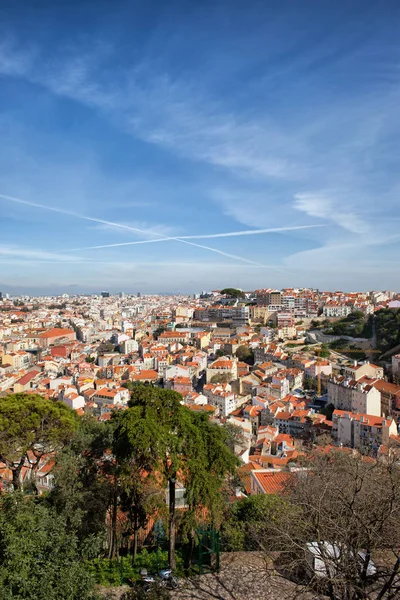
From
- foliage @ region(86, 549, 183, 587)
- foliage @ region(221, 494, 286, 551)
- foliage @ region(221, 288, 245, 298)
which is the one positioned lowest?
foliage @ region(86, 549, 183, 587)

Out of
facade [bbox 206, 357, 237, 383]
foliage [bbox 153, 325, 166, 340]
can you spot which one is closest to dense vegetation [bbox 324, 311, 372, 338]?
facade [bbox 206, 357, 237, 383]

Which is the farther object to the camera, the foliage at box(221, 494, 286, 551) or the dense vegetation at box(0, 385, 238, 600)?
the foliage at box(221, 494, 286, 551)

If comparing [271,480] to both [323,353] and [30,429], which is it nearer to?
[30,429]

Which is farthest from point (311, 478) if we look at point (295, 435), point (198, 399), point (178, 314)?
point (178, 314)

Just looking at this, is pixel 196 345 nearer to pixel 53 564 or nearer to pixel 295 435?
pixel 295 435

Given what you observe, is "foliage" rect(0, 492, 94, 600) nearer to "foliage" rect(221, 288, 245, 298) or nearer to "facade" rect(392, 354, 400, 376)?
"facade" rect(392, 354, 400, 376)
